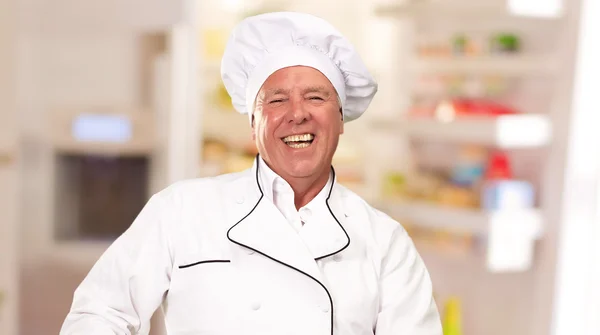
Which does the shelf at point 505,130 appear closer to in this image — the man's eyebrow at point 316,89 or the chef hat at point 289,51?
the chef hat at point 289,51

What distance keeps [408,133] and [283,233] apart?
185 cm

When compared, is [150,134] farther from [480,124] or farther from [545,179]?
[545,179]

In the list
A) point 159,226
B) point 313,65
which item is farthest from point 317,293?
point 313,65

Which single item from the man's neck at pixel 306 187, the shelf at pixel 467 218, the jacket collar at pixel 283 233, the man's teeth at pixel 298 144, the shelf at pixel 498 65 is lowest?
the shelf at pixel 467 218

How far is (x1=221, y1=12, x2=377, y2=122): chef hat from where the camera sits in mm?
1497

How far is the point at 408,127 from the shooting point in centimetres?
322

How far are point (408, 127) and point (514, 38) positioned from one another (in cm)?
50

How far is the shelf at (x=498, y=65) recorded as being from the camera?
291cm

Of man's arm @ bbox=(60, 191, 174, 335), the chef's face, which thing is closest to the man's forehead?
the chef's face

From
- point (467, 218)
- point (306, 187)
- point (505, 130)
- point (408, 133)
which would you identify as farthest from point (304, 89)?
point (408, 133)

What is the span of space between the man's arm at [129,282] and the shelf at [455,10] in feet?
Answer: 5.82

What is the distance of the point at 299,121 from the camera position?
1.44m

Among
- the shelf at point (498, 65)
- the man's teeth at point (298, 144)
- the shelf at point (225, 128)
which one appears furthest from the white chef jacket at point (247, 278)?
the shelf at point (225, 128)

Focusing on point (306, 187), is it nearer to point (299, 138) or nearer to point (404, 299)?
point (299, 138)
